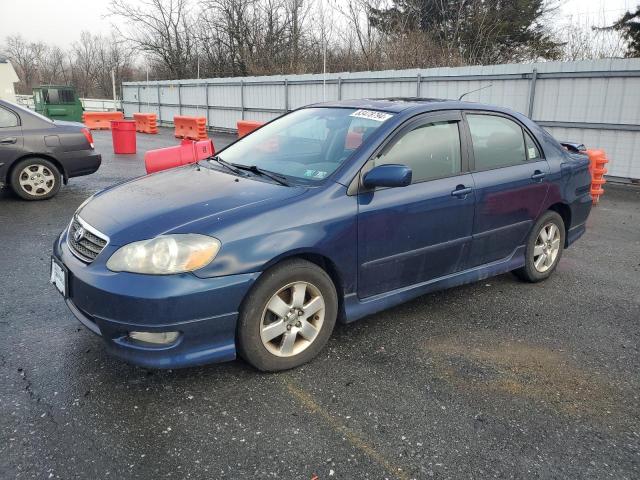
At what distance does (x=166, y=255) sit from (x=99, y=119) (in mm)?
24532

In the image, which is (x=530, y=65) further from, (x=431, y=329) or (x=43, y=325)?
(x=43, y=325)

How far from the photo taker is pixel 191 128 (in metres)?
19.5

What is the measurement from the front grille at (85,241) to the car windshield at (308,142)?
1.20m

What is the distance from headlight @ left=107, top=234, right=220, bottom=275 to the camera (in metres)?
2.66

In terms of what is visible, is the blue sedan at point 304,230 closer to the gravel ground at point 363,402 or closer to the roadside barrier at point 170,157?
the gravel ground at point 363,402

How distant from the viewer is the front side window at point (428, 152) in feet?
11.5

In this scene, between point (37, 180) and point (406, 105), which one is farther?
point (37, 180)

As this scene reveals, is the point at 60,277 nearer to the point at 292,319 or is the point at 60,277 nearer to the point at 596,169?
the point at 292,319

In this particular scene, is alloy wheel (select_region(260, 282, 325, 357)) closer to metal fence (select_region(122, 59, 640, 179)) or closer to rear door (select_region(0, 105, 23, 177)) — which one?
rear door (select_region(0, 105, 23, 177))

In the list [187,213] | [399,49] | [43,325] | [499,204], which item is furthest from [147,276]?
[399,49]

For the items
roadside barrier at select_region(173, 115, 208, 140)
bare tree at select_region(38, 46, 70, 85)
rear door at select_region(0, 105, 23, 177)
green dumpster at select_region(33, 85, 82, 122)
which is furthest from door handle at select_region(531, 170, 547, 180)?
bare tree at select_region(38, 46, 70, 85)

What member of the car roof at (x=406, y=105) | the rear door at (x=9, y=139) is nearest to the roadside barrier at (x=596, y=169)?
the car roof at (x=406, y=105)

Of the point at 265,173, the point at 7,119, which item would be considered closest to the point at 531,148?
the point at 265,173

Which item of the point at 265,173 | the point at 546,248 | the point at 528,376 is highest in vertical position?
the point at 265,173
